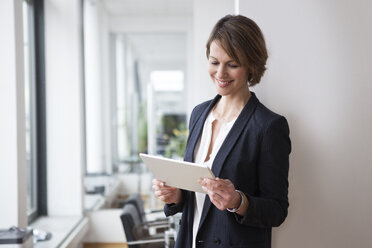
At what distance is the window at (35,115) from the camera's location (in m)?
4.18

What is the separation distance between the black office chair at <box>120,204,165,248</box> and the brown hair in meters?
2.27

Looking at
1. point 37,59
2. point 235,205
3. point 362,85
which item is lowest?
point 235,205

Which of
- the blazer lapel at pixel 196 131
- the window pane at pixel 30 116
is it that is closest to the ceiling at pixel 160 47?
the window pane at pixel 30 116

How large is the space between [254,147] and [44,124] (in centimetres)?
347

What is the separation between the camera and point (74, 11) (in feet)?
14.3

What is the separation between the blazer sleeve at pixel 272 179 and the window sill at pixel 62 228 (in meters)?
2.40

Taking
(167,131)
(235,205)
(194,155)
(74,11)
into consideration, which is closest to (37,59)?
(74,11)

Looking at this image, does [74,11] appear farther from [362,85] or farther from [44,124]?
[362,85]

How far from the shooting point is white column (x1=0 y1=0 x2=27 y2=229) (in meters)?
2.73

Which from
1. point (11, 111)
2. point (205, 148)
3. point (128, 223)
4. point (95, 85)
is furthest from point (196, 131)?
point (95, 85)

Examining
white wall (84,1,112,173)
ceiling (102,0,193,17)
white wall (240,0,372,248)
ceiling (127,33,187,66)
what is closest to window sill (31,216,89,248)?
white wall (84,1,112,173)

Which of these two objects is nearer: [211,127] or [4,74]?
[211,127]

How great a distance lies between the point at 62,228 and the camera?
12.8ft

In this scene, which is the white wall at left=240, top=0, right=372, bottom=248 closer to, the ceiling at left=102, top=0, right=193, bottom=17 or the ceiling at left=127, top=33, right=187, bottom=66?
the ceiling at left=102, top=0, right=193, bottom=17
